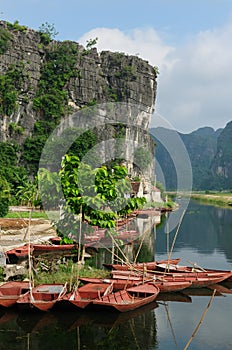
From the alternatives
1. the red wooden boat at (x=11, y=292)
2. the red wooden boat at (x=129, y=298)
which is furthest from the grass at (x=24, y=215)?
Result: the red wooden boat at (x=129, y=298)

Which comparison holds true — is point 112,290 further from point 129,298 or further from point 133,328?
point 133,328

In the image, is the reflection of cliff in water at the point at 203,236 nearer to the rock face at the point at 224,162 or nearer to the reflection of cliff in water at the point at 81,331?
the reflection of cliff in water at the point at 81,331

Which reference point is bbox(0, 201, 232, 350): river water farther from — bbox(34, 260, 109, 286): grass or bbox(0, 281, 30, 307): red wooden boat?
bbox(34, 260, 109, 286): grass

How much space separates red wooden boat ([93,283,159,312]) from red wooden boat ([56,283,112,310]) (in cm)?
18

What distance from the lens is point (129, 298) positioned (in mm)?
9180

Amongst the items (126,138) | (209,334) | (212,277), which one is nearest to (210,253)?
(212,277)

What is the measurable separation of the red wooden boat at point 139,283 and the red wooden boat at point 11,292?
164 centimetres

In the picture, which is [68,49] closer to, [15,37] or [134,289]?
[15,37]

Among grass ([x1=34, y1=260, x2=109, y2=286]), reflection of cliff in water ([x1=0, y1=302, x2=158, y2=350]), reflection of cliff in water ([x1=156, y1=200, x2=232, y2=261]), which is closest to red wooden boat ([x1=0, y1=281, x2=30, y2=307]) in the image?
reflection of cliff in water ([x1=0, y1=302, x2=158, y2=350])

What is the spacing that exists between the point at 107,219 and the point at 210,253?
317 inches

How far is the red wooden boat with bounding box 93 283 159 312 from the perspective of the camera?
28.3ft

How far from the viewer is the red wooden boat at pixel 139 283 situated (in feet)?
33.3

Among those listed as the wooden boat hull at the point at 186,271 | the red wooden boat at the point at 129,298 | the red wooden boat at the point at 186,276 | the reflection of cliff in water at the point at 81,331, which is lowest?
the reflection of cliff in water at the point at 81,331

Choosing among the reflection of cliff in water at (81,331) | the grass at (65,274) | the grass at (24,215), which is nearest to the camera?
the reflection of cliff in water at (81,331)
